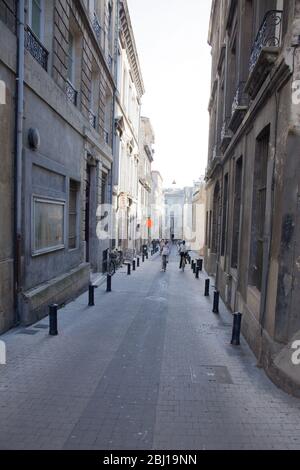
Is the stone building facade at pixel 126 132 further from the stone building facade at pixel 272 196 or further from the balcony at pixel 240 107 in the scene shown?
the stone building facade at pixel 272 196

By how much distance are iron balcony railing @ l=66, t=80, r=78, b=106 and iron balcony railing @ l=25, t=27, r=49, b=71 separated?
1736mm

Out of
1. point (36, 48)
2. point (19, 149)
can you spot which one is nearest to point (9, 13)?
point (36, 48)

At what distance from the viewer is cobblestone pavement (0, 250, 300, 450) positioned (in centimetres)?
379

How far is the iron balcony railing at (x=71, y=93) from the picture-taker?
34.6 feet

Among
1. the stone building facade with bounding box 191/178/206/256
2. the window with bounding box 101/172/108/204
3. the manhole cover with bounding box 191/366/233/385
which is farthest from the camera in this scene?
the stone building facade with bounding box 191/178/206/256

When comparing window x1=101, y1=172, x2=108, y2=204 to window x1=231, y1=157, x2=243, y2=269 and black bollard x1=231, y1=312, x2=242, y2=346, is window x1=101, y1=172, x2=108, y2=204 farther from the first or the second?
black bollard x1=231, y1=312, x2=242, y2=346

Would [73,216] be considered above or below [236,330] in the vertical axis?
above

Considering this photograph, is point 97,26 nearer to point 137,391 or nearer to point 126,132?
point 126,132

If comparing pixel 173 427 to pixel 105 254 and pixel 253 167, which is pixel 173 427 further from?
pixel 105 254

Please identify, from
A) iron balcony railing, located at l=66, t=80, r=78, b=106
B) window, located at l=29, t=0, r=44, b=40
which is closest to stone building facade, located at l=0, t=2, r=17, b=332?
window, located at l=29, t=0, r=44, b=40

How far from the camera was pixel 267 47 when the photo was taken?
227 inches

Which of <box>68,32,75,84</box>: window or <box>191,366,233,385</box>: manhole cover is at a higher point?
<box>68,32,75,84</box>: window

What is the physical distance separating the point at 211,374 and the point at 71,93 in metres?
9.17
